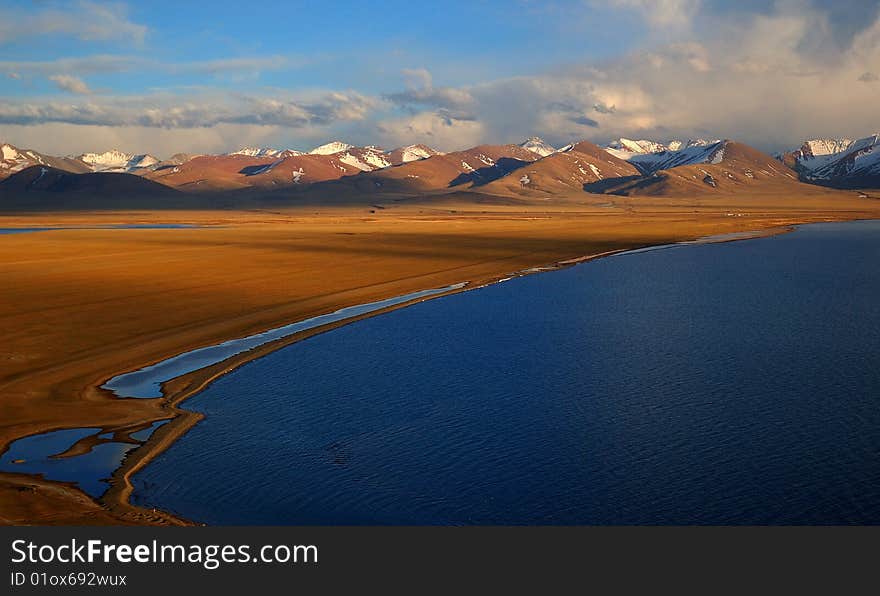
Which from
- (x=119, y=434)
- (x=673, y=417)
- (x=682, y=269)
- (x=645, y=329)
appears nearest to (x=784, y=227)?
(x=682, y=269)

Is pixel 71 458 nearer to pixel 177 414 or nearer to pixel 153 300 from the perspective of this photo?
pixel 177 414

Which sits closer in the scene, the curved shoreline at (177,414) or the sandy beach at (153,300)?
the curved shoreline at (177,414)

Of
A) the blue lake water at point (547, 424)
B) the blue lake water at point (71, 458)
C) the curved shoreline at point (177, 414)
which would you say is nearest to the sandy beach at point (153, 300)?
the curved shoreline at point (177, 414)

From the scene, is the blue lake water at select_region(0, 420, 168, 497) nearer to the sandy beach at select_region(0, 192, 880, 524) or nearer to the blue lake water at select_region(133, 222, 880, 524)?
the sandy beach at select_region(0, 192, 880, 524)

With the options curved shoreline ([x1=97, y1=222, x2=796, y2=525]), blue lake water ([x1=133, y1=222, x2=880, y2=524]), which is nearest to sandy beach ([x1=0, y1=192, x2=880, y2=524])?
curved shoreline ([x1=97, y1=222, x2=796, y2=525])

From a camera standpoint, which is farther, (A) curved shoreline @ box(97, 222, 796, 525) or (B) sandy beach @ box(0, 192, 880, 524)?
(B) sandy beach @ box(0, 192, 880, 524)

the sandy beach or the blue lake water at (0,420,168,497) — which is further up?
the sandy beach

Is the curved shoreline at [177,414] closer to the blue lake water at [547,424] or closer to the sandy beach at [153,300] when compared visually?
the sandy beach at [153,300]
